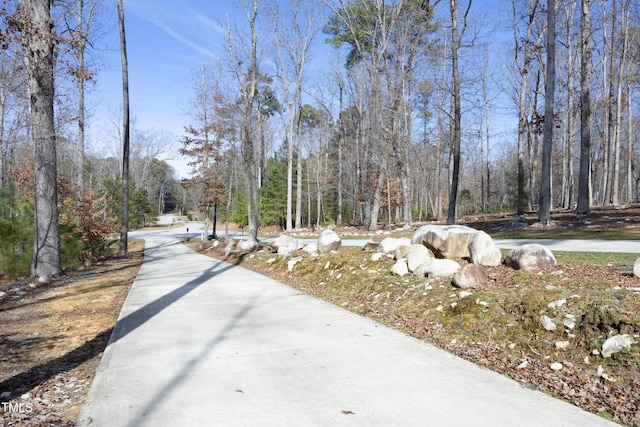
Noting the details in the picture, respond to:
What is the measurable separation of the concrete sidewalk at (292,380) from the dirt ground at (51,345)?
0.70 feet

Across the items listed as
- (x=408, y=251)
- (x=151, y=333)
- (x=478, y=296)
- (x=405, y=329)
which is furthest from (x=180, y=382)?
(x=408, y=251)

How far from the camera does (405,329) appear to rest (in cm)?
561

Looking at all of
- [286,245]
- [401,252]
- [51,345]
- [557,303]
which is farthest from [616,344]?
[286,245]

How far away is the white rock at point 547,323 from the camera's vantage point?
4.44 meters

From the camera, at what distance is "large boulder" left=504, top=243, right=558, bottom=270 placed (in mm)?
6199

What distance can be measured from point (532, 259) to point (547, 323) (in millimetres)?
1936

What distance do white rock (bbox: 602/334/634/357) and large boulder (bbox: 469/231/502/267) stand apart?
9.68 ft

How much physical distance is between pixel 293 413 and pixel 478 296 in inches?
133

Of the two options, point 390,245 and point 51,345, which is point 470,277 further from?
point 51,345

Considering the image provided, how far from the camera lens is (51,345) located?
16.7 feet

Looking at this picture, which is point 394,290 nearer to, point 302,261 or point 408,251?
point 408,251

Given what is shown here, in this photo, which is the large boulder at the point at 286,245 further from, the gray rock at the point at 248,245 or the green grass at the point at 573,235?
the green grass at the point at 573,235

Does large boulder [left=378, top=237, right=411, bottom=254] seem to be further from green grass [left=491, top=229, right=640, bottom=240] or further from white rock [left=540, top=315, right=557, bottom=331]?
green grass [left=491, top=229, right=640, bottom=240]

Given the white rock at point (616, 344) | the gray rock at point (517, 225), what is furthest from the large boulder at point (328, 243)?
the white rock at point (616, 344)
